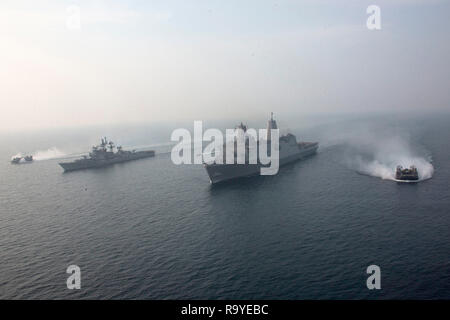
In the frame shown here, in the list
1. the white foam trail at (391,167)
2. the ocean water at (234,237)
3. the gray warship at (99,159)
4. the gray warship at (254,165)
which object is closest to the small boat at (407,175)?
the white foam trail at (391,167)

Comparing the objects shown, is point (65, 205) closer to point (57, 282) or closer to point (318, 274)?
point (57, 282)

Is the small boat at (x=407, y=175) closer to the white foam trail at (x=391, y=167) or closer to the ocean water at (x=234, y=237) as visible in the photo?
the white foam trail at (x=391, y=167)

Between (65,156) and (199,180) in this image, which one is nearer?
(199,180)

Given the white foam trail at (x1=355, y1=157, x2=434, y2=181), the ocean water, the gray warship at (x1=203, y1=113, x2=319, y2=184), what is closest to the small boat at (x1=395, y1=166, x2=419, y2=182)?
the white foam trail at (x1=355, y1=157, x2=434, y2=181)

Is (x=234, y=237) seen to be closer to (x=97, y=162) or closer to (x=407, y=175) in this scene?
(x=407, y=175)

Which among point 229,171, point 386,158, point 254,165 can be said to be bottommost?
point 229,171

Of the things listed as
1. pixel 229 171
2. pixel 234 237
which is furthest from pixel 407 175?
pixel 234 237
